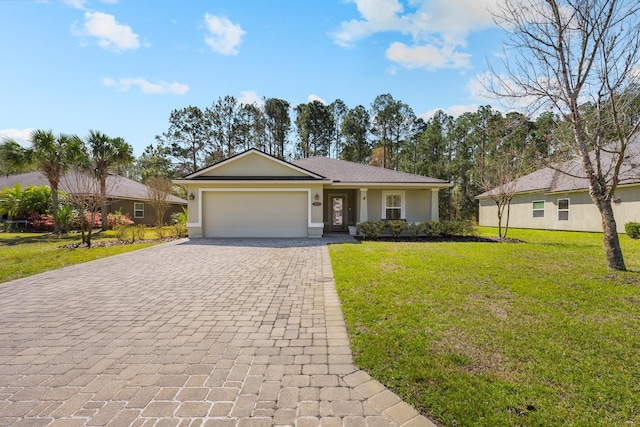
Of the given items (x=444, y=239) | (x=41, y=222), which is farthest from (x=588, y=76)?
(x=41, y=222)

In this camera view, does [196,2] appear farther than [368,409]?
Yes

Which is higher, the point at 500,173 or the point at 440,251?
the point at 500,173

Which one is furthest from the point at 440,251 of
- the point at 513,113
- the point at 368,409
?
the point at 368,409

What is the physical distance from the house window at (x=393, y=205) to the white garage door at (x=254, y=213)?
14.2 ft

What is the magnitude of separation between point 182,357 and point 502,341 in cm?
346

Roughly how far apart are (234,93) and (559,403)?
35.9 meters

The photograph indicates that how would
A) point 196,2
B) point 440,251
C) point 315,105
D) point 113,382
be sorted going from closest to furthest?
1. point 113,382
2. point 196,2
3. point 440,251
4. point 315,105

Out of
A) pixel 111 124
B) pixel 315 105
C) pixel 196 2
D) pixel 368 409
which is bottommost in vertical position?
pixel 368 409

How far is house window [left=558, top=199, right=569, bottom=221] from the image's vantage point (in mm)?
16594

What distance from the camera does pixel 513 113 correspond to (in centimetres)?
722

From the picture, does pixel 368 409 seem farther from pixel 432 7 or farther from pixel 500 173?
pixel 500 173

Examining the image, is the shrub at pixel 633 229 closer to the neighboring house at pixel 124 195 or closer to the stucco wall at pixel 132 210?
the neighboring house at pixel 124 195

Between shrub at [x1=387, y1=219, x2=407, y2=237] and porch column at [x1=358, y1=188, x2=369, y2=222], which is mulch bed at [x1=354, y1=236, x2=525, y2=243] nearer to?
shrub at [x1=387, y1=219, x2=407, y2=237]

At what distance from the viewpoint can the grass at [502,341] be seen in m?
2.21
